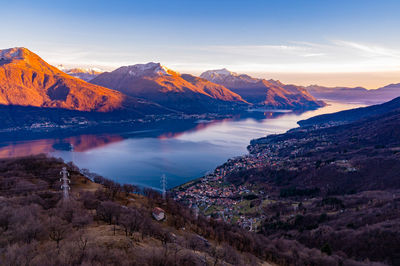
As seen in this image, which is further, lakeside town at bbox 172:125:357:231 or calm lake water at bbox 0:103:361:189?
calm lake water at bbox 0:103:361:189

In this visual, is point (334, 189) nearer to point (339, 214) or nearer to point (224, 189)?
point (339, 214)

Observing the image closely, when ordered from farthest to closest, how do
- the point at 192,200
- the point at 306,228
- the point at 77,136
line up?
the point at 77,136, the point at 192,200, the point at 306,228

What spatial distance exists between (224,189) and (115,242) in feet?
207

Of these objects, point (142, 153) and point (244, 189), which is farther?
point (142, 153)

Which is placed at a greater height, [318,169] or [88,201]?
[88,201]

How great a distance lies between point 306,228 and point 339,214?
24.4 ft

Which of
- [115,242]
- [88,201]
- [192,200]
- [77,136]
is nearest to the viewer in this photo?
[115,242]

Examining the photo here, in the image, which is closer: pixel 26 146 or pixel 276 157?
pixel 276 157

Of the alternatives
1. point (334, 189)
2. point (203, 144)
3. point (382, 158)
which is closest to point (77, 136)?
point (203, 144)

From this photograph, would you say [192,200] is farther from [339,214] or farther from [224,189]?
[339,214]

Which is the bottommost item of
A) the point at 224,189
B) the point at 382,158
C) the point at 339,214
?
the point at 224,189

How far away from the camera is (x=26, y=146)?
125000mm

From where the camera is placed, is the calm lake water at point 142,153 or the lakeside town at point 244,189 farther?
the calm lake water at point 142,153

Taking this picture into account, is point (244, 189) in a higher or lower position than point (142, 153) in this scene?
lower
